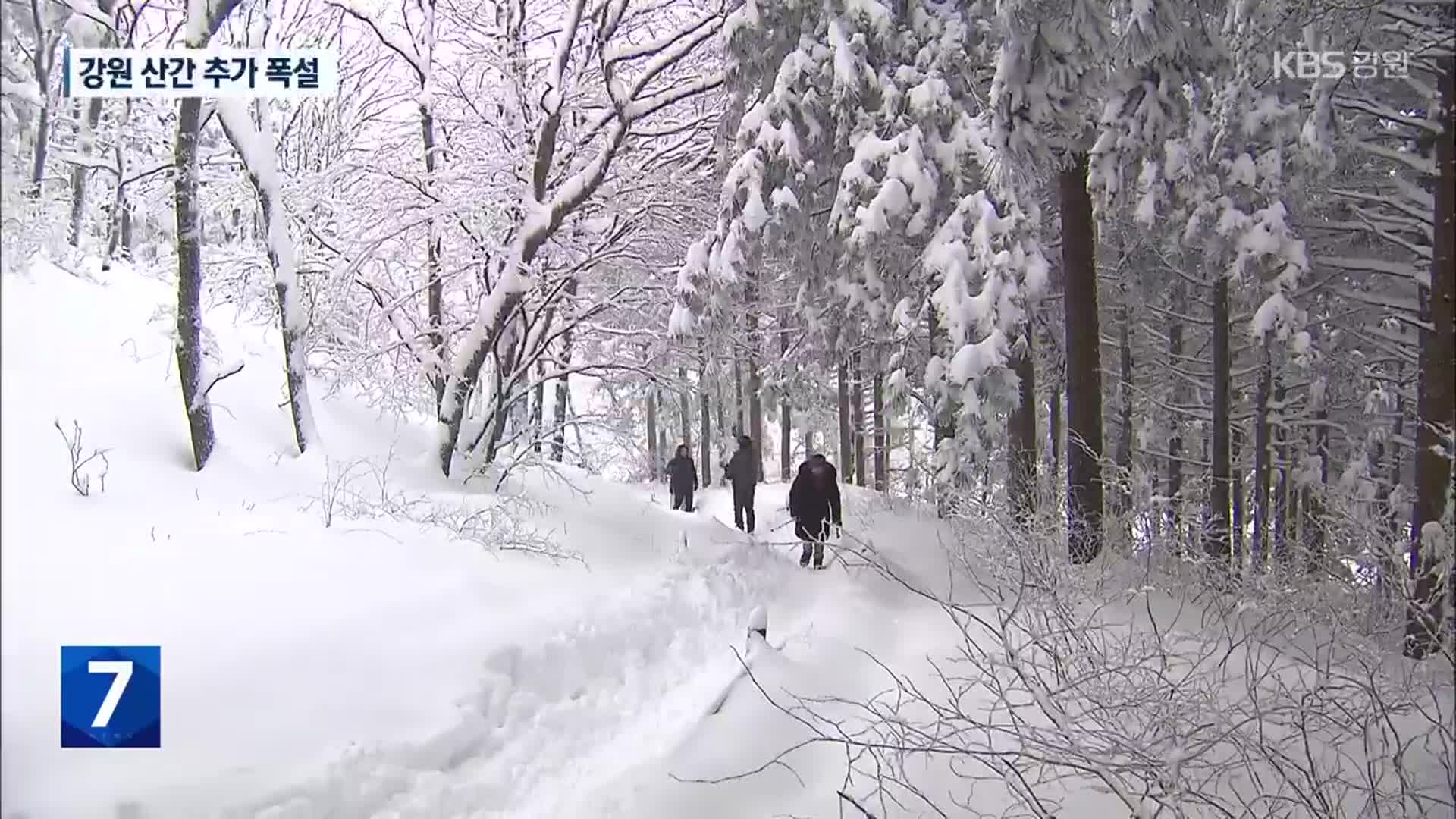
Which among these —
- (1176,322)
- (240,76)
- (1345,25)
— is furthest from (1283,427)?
(240,76)

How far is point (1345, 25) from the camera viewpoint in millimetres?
4730

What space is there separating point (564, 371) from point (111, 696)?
7.61 meters

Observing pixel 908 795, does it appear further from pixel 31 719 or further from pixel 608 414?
pixel 608 414

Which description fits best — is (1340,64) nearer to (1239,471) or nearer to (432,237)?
(432,237)

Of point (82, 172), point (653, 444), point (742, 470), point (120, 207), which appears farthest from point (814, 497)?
point (653, 444)

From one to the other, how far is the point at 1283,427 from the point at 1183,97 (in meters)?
12.4

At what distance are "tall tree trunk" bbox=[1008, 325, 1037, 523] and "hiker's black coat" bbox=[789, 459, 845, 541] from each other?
7.05ft

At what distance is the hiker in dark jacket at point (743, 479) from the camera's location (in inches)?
490

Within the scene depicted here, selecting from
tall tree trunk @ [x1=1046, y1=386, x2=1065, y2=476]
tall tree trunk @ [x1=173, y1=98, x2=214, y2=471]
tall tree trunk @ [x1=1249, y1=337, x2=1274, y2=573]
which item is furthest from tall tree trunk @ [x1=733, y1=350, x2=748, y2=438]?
tall tree trunk @ [x1=1249, y1=337, x2=1274, y2=573]

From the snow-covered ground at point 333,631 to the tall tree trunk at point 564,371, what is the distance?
Answer: 5.75ft

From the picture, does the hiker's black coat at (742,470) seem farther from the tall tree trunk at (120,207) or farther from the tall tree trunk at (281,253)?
the tall tree trunk at (120,207)

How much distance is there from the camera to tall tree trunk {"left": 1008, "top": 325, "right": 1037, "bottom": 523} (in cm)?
800

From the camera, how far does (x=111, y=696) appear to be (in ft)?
8.00

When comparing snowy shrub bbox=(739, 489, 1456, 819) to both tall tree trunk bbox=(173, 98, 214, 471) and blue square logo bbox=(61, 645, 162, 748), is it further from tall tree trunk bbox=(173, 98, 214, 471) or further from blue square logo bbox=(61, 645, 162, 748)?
tall tree trunk bbox=(173, 98, 214, 471)
